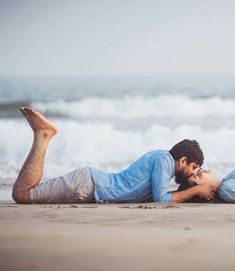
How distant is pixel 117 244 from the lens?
1.96 meters

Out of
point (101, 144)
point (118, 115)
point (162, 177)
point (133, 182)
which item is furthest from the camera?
point (118, 115)

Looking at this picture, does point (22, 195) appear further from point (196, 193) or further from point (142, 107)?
point (142, 107)

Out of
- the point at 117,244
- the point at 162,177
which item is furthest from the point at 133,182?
the point at 117,244

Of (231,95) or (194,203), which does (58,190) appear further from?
(231,95)

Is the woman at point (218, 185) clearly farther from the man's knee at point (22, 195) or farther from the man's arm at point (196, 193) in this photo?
the man's knee at point (22, 195)

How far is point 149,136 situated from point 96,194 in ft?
14.5

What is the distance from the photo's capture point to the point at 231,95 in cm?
869

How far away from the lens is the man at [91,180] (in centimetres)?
341

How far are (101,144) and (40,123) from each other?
4112 millimetres

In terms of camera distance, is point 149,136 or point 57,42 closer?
point 149,136

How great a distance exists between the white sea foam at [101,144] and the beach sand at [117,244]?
13.1 ft

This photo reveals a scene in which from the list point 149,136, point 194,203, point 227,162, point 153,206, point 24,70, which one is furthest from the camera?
point 24,70

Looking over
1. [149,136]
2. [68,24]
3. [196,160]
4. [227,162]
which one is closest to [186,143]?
[196,160]

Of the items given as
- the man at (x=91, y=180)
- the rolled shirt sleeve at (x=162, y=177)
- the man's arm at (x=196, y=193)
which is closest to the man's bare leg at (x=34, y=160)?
the man at (x=91, y=180)
